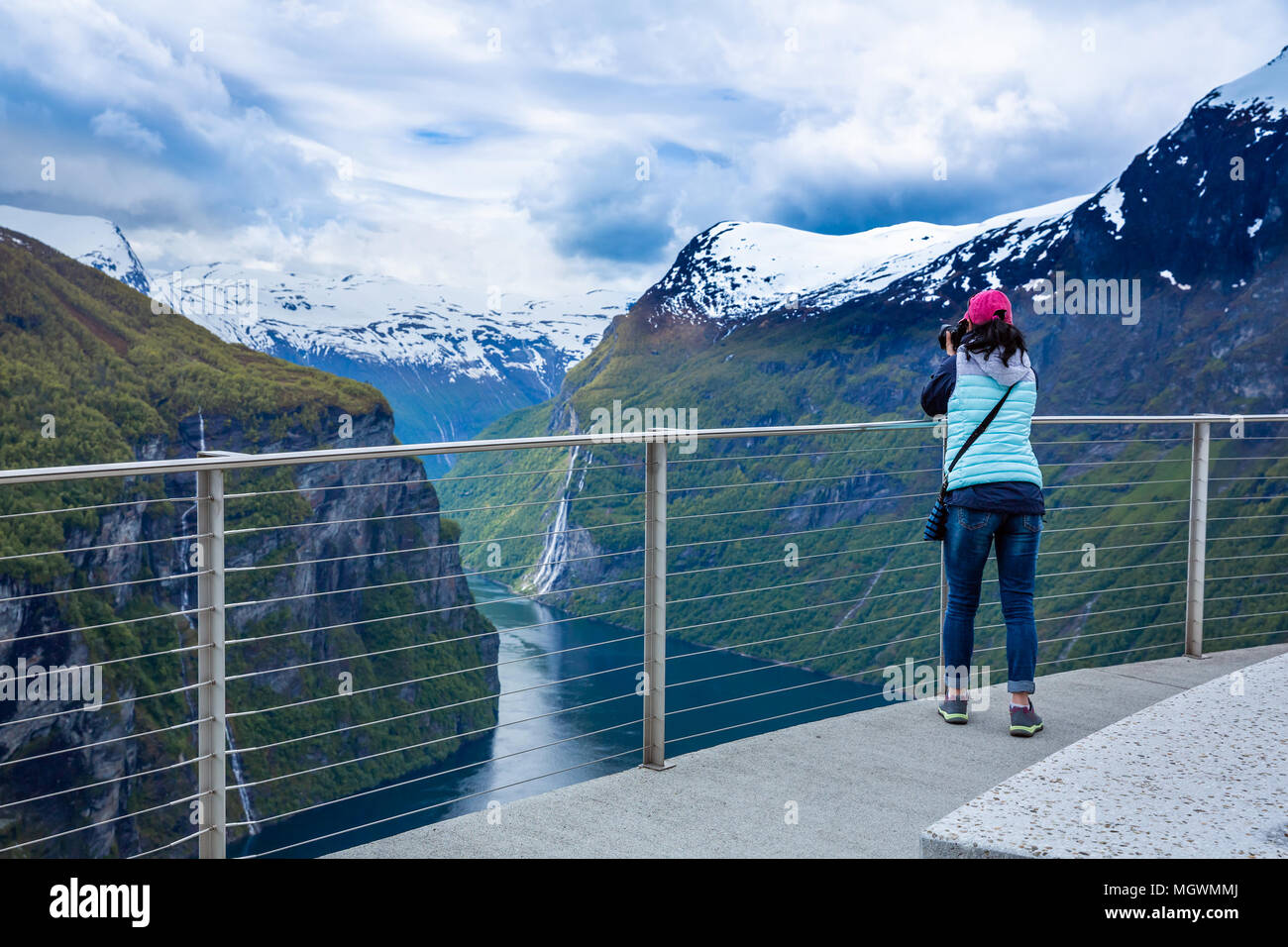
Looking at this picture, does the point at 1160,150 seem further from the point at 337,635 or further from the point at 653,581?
the point at 653,581

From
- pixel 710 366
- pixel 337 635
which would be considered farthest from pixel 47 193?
pixel 337 635

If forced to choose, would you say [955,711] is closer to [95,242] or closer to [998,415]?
[998,415]

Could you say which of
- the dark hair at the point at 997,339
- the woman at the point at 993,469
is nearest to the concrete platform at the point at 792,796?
the woman at the point at 993,469

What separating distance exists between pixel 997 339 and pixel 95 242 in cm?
18354

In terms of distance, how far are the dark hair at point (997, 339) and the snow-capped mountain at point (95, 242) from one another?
471 feet

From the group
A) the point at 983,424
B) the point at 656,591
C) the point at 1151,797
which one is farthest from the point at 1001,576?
the point at 1151,797

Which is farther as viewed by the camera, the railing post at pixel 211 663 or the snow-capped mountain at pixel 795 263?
the snow-capped mountain at pixel 795 263

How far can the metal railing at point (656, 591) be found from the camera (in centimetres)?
260

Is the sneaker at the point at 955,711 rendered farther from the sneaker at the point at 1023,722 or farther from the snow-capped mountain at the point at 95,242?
the snow-capped mountain at the point at 95,242

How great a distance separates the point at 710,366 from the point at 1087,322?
41.4 m

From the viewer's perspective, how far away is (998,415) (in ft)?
11.4

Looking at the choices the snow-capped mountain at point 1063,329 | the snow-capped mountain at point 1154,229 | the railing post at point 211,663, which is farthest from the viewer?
the snow-capped mountain at point 1154,229
